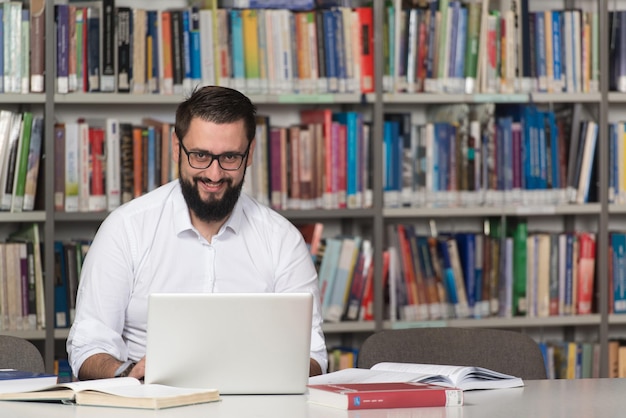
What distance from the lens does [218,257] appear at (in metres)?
2.45

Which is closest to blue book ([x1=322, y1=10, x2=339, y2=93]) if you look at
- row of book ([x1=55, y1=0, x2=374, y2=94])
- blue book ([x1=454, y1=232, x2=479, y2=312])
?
row of book ([x1=55, y1=0, x2=374, y2=94])

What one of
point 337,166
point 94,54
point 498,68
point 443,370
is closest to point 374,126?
Result: point 337,166

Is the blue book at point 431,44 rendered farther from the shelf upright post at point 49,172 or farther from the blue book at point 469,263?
the shelf upright post at point 49,172

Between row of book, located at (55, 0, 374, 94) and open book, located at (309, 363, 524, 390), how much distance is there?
1.65 meters

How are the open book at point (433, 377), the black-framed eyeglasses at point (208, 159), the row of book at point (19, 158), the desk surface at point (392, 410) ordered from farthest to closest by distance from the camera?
the row of book at point (19, 158), the black-framed eyeglasses at point (208, 159), the open book at point (433, 377), the desk surface at point (392, 410)

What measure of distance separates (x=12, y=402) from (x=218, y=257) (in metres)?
0.86

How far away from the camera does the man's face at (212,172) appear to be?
234 cm

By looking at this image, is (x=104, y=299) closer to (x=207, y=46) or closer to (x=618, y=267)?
(x=207, y=46)

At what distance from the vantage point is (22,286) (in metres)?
3.21

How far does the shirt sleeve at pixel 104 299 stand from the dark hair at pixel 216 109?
0.95 ft

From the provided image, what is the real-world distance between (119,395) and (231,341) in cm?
21

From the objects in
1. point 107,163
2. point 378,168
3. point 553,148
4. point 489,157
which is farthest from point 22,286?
point 553,148

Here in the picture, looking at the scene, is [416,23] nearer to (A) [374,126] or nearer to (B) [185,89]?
(A) [374,126]

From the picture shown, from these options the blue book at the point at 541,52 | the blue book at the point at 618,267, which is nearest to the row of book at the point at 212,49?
the blue book at the point at 541,52
